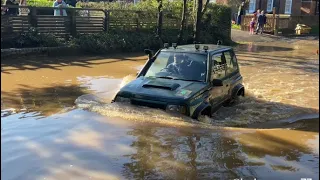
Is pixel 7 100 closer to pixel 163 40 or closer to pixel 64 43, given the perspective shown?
pixel 64 43

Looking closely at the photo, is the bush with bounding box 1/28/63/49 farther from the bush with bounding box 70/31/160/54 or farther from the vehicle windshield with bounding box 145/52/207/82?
the vehicle windshield with bounding box 145/52/207/82

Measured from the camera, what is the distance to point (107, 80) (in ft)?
40.4

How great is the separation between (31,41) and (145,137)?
10.8 metres

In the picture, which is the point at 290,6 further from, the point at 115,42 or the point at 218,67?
the point at 218,67

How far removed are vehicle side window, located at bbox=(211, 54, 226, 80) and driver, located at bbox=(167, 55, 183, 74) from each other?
0.62m

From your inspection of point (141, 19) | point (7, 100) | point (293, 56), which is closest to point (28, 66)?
point (7, 100)

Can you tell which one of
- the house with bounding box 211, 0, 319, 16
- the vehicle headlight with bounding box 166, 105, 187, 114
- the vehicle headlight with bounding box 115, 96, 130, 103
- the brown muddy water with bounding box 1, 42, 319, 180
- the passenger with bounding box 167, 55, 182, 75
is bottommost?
the brown muddy water with bounding box 1, 42, 319, 180

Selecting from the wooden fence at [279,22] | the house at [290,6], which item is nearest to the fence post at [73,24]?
the wooden fence at [279,22]

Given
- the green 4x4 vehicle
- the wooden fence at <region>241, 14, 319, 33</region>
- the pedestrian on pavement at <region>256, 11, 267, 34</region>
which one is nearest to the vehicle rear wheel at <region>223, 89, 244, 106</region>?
the green 4x4 vehicle

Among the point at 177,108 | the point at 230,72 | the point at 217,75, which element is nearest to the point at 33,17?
the point at 230,72

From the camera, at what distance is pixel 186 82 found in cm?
758

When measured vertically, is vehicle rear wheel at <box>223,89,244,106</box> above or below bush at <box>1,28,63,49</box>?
below

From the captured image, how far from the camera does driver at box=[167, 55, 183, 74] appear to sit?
25.9ft

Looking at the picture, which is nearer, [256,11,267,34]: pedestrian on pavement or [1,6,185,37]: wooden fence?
[1,6,185,37]: wooden fence
